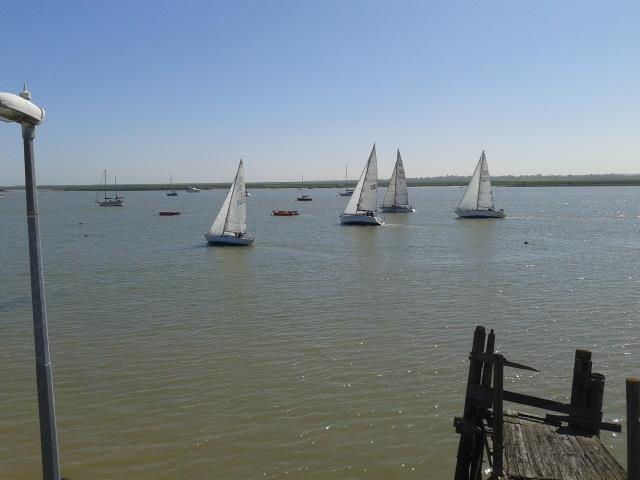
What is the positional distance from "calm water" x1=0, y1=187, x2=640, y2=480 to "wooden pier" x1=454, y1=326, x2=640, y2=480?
1.59 m

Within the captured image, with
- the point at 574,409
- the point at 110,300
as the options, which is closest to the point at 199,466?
the point at 574,409

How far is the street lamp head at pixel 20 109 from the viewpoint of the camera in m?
5.61

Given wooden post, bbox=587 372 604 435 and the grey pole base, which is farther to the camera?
wooden post, bbox=587 372 604 435

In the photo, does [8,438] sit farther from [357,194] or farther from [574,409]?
[357,194]

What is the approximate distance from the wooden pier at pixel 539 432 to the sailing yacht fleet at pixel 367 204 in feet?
126

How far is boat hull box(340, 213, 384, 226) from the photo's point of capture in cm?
6912

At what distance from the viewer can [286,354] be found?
59.5ft

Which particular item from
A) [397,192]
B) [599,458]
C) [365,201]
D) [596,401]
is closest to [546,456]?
[599,458]

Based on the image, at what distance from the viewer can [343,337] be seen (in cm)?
2014

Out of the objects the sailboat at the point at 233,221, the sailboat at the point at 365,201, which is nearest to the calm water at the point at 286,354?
the sailboat at the point at 233,221

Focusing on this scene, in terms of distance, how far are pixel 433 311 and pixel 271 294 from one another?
8305 millimetres

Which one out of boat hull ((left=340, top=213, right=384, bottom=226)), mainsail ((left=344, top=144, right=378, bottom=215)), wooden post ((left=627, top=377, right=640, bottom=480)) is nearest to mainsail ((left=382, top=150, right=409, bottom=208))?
mainsail ((left=344, top=144, right=378, bottom=215))

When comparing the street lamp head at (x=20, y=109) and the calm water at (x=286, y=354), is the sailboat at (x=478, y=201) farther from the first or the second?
the street lamp head at (x=20, y=109)

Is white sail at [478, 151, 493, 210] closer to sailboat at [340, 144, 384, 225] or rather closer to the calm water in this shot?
sailboat at [340, 144, 384, 225]
